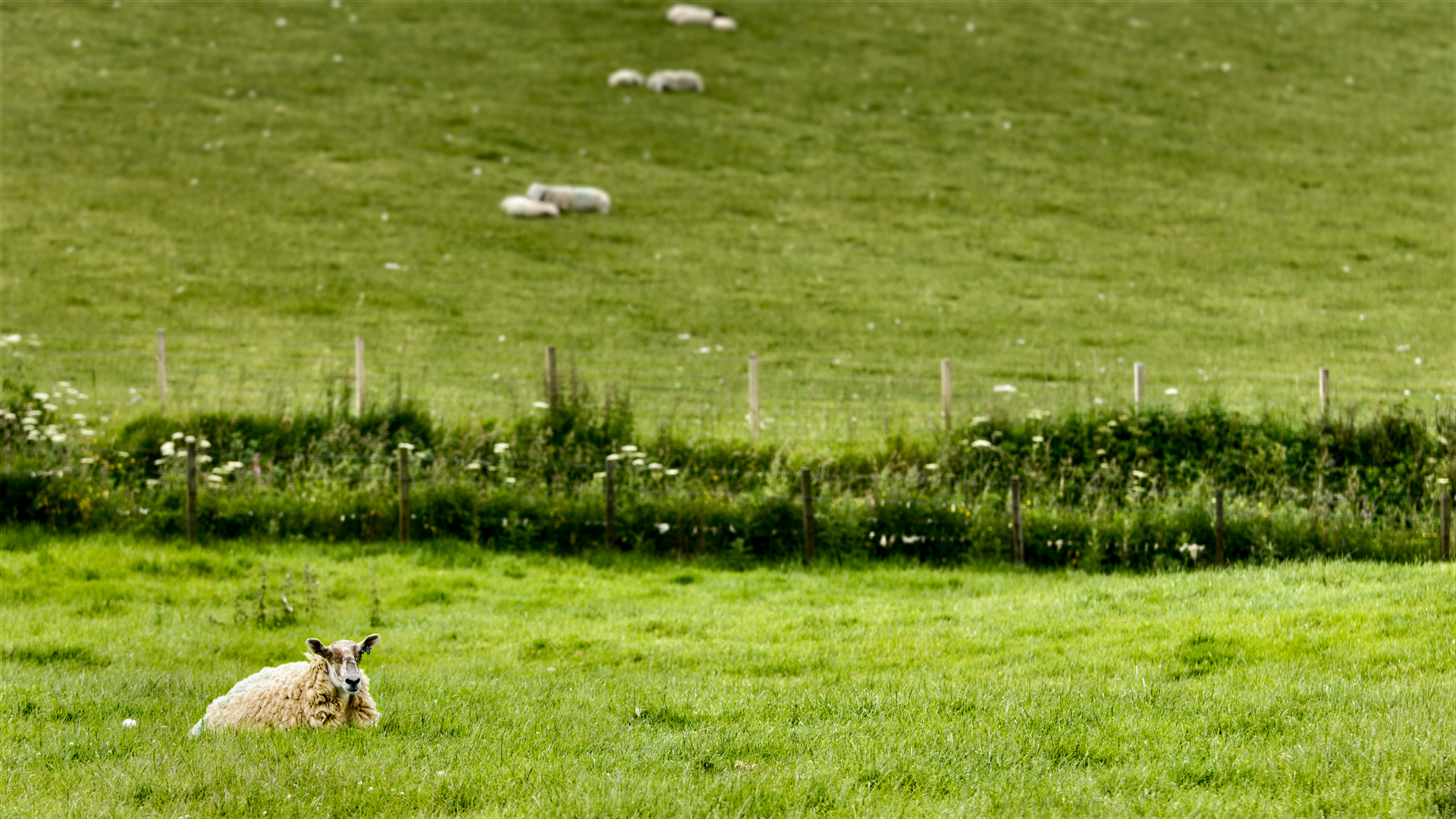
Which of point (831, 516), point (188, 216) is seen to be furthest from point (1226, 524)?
point (188, 216)

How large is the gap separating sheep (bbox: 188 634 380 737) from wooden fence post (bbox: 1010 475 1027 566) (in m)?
9.93

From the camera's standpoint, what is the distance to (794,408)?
28.3m

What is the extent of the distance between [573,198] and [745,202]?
19.7 feet

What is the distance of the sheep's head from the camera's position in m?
10.3

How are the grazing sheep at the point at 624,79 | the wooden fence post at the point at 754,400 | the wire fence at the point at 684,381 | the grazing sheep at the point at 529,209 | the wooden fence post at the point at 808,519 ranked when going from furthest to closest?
the grazing sheep at the point at 624,79
the grazing sheep at the point at 529,209
the wire fence at the point at 684,381
the wooden fence post at the point at 754,400
the wooden fence post at the point at 808,519

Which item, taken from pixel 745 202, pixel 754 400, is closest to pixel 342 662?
pixel 754 400

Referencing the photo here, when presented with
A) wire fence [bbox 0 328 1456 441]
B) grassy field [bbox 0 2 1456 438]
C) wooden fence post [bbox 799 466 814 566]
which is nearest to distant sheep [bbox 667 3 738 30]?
grassy field [bbox 0 2 1456 438]

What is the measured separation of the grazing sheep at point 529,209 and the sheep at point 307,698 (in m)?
36.3

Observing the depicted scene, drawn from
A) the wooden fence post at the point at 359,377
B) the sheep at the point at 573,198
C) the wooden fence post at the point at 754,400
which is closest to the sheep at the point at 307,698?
the wooden fence post at the point at 359,377

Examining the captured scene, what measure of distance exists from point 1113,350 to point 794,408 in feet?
34.5

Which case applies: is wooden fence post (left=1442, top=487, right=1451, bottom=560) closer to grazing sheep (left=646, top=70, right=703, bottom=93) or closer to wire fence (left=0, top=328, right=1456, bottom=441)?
wire fence (left=0, top=328, right=1456, bottom=441)

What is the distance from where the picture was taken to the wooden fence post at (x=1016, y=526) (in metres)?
18.2

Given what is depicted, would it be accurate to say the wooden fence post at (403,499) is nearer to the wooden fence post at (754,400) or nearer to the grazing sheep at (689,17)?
the wooden fence post at (754,400)

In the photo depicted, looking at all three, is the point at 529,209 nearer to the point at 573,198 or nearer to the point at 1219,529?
the point at 573,198
